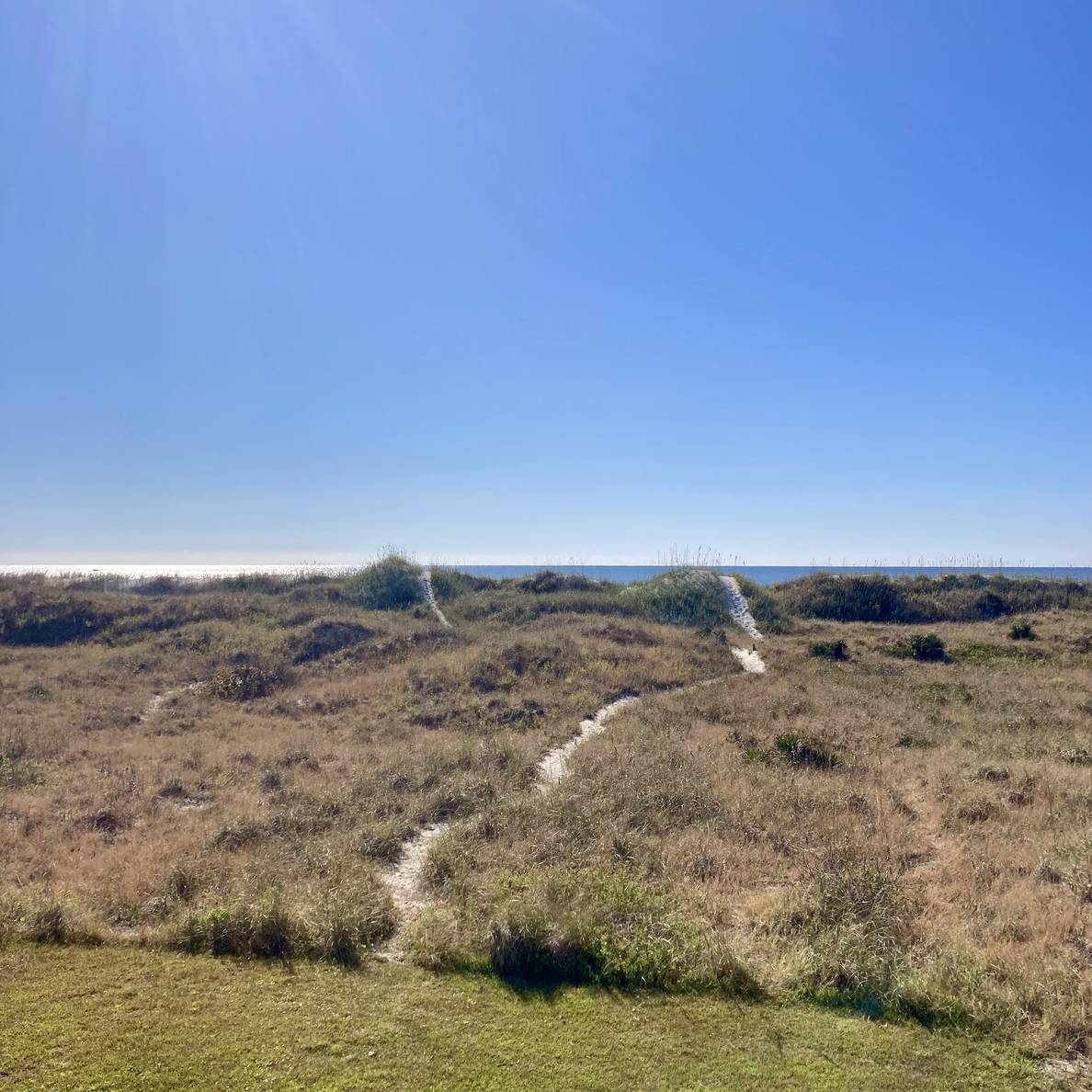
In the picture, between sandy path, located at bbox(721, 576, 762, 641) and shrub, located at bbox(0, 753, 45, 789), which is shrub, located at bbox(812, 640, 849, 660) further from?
shrub, located at bbox(0, 753, 45, 789)

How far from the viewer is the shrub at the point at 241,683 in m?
24.8

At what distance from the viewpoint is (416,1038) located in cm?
574

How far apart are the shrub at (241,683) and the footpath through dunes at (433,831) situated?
467 inches

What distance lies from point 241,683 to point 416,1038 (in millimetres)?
21819

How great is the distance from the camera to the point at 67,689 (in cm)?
2402

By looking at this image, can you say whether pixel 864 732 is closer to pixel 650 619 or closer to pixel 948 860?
pixel 948 860

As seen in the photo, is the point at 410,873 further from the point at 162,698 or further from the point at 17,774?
the point at 162,698

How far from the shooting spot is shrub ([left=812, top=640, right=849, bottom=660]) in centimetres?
3228

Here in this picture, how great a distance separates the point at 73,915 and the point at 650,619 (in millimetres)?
38290

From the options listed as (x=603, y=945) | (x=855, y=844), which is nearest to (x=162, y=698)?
(x=603, y=945)

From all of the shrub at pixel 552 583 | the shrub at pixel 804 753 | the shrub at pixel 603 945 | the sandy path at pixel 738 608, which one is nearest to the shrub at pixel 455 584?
the shrub at pixel 552 583

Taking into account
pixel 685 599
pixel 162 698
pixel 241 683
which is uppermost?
pixel 685 599

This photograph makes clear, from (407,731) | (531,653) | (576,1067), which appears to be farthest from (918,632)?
(576,1067)

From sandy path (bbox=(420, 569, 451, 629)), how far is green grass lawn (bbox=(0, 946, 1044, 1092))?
35.4m
